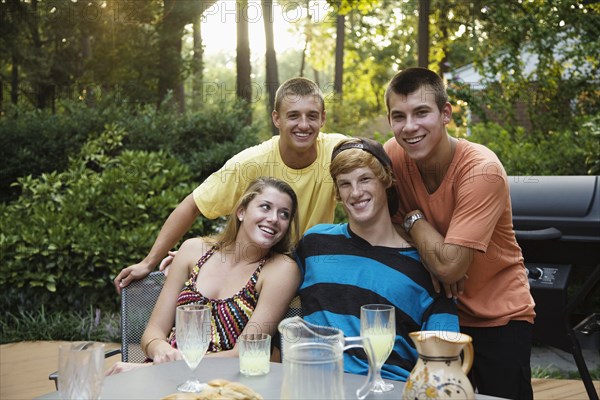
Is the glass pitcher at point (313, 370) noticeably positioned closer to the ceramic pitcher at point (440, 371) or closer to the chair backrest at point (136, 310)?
the ceramic pitcher at point (440, 371)

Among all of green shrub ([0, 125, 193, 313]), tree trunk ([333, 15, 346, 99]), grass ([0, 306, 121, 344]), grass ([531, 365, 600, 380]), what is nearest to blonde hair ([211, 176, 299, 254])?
grass ([531, 365, 600, 380])

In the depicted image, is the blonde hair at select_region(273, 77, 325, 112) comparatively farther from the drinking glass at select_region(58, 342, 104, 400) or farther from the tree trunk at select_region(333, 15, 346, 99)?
the tree trunk at select_region(333, 15, 346, 99)

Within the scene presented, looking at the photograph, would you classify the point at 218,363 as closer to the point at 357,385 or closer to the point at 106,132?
the point at 357,385

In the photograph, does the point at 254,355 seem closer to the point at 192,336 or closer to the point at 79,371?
the point at 192,336

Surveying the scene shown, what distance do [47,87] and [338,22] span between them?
955 centimetres

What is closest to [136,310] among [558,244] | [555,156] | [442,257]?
[442,257]

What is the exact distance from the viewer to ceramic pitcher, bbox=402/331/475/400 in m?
1.46

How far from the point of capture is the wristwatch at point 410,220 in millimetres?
2473

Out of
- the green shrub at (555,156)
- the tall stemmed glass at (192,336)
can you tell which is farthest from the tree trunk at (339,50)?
the tall stemmed glass at (192,336)

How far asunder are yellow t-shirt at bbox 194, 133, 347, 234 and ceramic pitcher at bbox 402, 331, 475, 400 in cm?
173

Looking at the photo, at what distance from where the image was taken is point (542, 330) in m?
3.70

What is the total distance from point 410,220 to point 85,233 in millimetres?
3815

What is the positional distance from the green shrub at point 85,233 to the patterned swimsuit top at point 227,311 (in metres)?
3.08

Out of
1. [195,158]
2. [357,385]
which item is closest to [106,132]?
[195,158]
